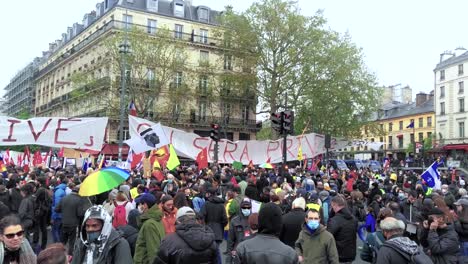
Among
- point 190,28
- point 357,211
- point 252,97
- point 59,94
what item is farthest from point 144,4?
point 357,211

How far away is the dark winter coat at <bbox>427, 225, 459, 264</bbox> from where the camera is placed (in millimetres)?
4688

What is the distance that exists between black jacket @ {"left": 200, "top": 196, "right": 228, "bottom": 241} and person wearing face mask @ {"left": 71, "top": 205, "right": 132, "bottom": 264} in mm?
3837

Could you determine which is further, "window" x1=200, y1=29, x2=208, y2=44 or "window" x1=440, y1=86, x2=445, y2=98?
"window" x1=440, y1=86, x2=445, y2=98

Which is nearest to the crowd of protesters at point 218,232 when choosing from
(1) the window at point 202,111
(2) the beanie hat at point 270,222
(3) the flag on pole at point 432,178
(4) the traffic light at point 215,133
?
(2) the beanie hat at point 270,222

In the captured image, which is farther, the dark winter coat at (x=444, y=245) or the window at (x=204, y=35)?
the window at (x=204, y=35)

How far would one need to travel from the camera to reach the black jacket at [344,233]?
223 inches

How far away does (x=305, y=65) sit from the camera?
1393 inches

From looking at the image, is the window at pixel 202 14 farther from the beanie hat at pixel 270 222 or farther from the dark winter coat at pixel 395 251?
the dark winter coat at pixel 395 251

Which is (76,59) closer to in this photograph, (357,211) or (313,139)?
(313,139)

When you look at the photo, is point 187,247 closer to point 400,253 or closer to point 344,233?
point 400,253

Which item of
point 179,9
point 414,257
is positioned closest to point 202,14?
point 179,9

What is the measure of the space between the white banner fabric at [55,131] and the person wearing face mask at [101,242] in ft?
32.0

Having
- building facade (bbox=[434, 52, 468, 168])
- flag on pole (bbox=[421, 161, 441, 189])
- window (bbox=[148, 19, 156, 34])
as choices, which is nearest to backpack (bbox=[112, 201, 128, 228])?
flag on pole (bbox=[421, 161, 441, 189])

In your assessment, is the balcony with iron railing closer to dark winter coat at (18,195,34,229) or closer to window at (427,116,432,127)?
window at (427,116,432,127)
